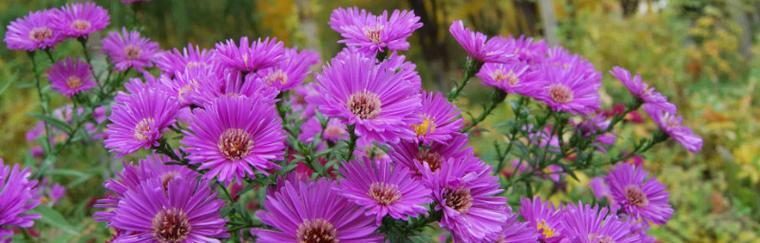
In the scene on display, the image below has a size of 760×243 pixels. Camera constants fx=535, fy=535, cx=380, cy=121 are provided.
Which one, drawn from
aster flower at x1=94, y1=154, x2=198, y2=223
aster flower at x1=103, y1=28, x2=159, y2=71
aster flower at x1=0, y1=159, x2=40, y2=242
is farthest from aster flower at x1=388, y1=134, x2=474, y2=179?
aster flower at x1=103, y1=28, x2=159, y2=71

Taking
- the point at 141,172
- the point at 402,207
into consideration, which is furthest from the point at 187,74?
the point at 402,207

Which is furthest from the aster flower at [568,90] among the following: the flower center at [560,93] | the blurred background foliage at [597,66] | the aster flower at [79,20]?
the aster flower at [79,20]

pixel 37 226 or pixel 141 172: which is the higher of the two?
pixel 37 226

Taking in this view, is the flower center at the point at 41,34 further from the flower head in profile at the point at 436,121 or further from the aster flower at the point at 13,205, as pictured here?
the flower head in profile at the point at 436,121

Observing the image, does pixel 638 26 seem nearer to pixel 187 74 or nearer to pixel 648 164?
pixel 648 164

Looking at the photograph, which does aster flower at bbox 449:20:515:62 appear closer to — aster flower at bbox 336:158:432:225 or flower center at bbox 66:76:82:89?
aster flower at bbox 336:158:432:225
